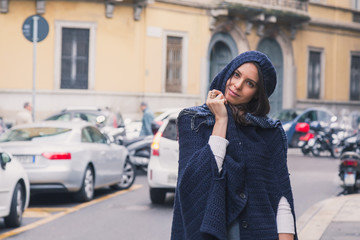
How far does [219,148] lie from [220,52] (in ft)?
96.1

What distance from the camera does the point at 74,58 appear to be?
2703 cm

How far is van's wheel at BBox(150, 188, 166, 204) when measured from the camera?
12.2m

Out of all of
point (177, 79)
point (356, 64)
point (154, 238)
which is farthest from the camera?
point (356, 64)

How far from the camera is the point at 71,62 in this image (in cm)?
2700

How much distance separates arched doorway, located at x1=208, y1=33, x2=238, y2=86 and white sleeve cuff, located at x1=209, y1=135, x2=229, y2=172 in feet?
93.8

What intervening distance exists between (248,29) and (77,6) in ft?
28.7

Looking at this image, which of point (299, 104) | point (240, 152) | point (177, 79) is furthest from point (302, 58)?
point (240, 152)

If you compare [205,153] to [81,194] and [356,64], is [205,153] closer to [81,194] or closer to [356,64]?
[81,194]

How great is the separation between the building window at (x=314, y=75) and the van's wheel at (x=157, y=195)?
24.6 metres

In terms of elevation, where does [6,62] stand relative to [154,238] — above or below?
above

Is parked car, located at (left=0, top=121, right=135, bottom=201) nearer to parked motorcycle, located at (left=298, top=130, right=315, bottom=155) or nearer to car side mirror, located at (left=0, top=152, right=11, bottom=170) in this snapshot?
car side mirror, located at (left=0, top=152, right=11, bottom=170)

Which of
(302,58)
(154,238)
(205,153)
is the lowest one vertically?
(154,238)

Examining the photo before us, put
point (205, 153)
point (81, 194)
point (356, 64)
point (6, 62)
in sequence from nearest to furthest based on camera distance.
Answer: point (205, 153) → point (81, 194) → point (6, 62) → point (356, 64)

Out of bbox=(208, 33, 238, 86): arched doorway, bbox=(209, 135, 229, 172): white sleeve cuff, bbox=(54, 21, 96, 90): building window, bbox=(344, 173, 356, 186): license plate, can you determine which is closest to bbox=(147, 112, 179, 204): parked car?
bbox=(344, 173, 356, 186): license plate
